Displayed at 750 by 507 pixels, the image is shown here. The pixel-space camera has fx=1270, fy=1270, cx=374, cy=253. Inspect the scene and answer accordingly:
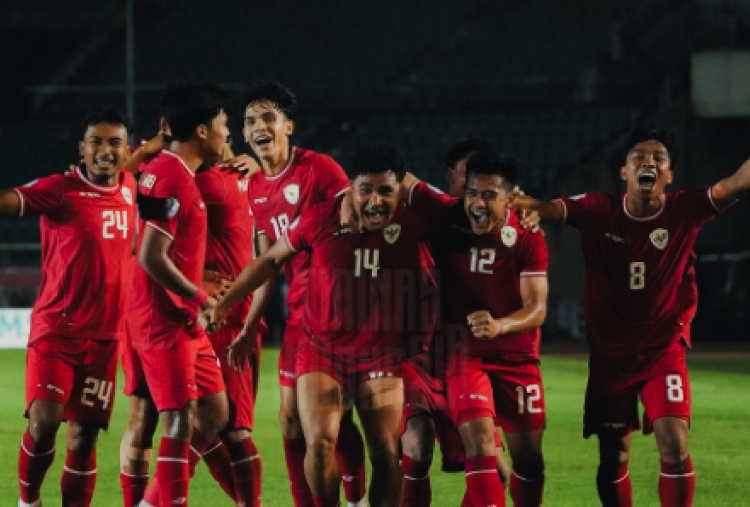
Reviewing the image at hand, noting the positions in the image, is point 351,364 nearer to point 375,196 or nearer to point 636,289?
point 375,196

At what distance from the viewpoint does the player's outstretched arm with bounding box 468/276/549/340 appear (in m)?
5.67

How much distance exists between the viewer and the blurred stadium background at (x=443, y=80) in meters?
21.2

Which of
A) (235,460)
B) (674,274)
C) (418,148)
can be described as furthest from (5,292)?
(674,274)

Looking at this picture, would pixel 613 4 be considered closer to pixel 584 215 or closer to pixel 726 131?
pixel 726 131

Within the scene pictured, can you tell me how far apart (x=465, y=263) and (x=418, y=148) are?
1919 centimetres

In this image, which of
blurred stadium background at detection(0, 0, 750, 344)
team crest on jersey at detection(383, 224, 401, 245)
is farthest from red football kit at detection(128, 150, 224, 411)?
blurred stadium background at detection(0, 0, 750, 344)

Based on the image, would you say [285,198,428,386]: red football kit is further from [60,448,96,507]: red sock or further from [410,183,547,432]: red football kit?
[60,448,96,507]: red sock

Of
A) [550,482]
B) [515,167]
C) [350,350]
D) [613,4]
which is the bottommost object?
[550,482]

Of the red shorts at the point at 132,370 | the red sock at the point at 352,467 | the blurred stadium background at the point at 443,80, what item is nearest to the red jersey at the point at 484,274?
the red sock at the point at 352,467

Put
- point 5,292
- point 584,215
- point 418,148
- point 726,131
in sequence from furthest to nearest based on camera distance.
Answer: point 418,148 < point 726,131 < point 5,292 < point 584,215

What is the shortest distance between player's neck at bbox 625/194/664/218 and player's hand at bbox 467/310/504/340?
3.38 ft

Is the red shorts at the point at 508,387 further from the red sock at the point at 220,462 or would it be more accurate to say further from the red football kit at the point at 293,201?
the red sock at the point at 220,462

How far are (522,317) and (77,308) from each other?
222cm

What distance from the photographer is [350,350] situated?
5836 mm
